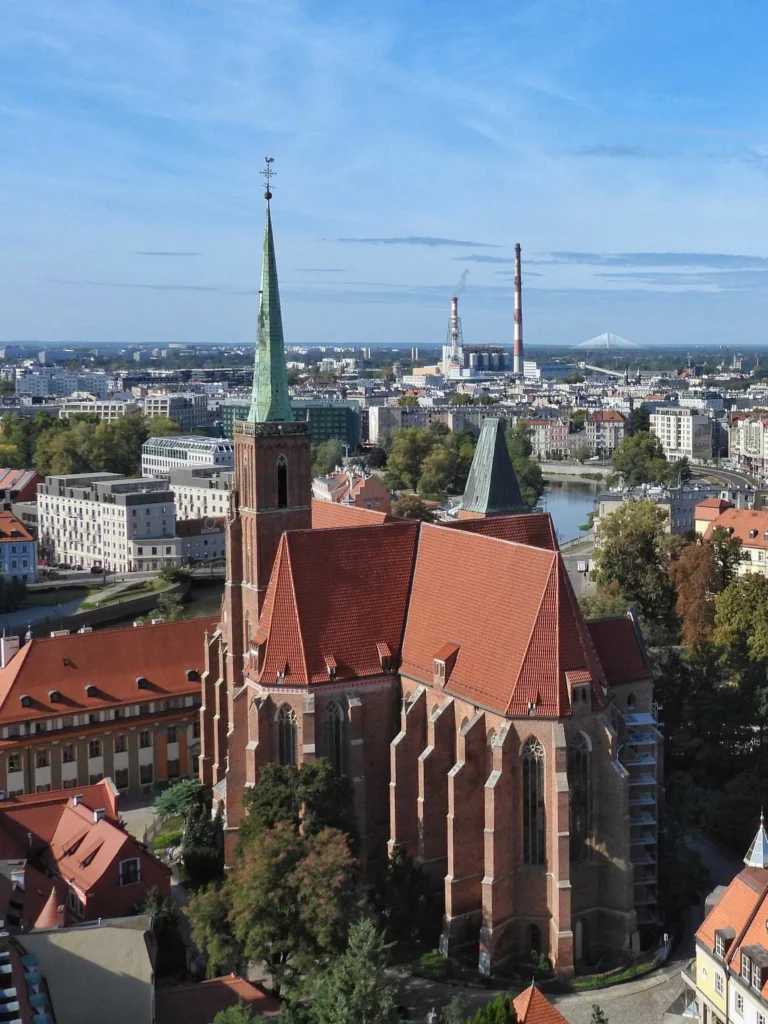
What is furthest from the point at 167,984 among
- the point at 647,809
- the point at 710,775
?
the point at 710,775

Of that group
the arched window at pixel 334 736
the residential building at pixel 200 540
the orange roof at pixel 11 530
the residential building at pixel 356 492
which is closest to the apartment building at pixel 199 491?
the residential building at pixel 356 492

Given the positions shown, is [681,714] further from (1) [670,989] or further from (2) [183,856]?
(2) [183,856]

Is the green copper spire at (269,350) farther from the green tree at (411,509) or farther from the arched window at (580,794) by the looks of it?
the green tree at (411,509)

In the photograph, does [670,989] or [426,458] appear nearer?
[670,989]

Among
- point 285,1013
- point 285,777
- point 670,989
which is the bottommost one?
point 670,989

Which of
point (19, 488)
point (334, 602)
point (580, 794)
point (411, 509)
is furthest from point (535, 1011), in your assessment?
point (19, 488)

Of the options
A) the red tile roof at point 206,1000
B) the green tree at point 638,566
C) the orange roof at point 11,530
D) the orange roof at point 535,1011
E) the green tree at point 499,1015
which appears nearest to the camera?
the green tree at point 499,1015

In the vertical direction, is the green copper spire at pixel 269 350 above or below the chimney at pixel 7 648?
above
